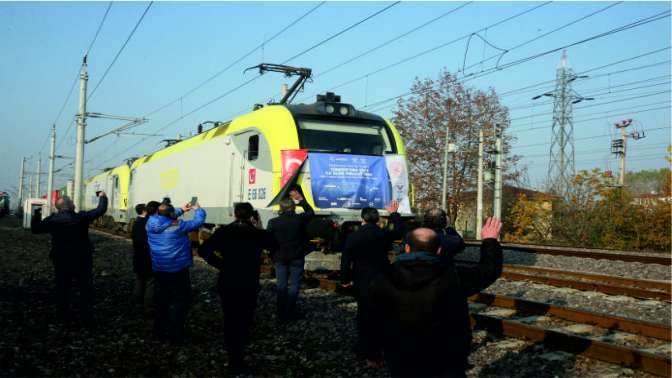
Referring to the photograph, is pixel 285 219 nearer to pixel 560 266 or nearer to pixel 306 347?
pixel 306 347

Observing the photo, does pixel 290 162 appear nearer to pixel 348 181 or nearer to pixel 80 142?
pixel 348 181

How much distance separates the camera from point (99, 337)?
7273mm

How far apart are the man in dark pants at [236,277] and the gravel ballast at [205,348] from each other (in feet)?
1.25

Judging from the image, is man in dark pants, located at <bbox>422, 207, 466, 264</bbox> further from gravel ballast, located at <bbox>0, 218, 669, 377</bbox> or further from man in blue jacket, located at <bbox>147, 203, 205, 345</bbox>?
man in blue jacket, located at <bbox>147, 203, 205, 345</bbox>

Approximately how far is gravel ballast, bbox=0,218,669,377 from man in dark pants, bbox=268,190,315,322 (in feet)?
0.92

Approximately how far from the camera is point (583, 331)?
7.47m

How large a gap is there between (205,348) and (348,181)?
4924 millimetres

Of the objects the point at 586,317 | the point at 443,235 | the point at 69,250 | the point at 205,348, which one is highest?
the point at 443,235

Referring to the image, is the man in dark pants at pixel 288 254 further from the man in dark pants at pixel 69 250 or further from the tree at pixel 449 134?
the tree at pixel 449 134

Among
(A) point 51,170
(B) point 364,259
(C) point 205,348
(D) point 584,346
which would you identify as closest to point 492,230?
(B) point 364,259

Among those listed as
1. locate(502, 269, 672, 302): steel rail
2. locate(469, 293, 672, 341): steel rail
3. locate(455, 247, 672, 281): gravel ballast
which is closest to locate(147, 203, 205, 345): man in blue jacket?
locate(469, 293, 672, 341): steel rail

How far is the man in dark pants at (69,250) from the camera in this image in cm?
768

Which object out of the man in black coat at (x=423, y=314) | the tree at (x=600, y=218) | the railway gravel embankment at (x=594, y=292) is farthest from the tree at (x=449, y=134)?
the man in black coat at (x=423, y=314)

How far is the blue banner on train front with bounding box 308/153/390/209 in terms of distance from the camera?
1077 centimetres
